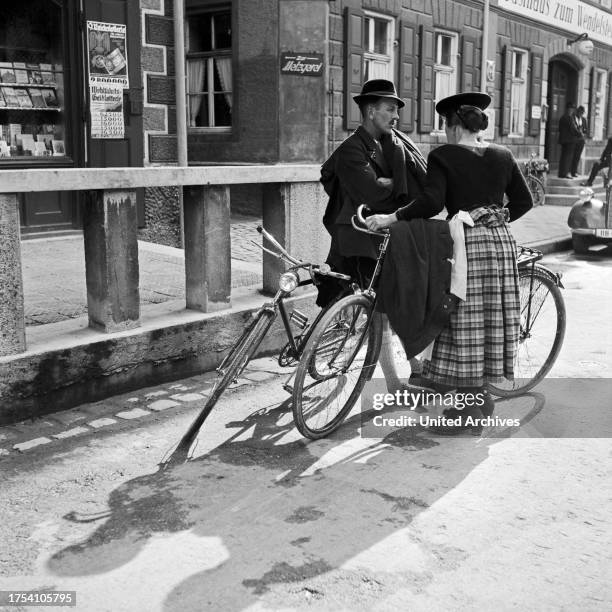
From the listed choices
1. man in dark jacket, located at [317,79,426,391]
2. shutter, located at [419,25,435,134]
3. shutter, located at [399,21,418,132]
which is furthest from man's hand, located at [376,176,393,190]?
shutter, located at [419,25,435,134]

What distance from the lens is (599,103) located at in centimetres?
2322

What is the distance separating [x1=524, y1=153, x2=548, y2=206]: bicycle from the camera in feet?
56.5

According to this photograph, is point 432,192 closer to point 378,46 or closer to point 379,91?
point 379,91

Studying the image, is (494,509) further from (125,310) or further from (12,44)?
(12,44)

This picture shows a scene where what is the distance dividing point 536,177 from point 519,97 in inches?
88.8

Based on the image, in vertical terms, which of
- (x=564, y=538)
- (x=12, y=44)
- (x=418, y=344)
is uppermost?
(x=12, y=44)

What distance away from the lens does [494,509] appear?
11.4 ft

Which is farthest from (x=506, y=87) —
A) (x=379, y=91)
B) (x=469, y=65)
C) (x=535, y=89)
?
(x=379, y=91)

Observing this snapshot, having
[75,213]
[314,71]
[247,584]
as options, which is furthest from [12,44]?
[247,584]

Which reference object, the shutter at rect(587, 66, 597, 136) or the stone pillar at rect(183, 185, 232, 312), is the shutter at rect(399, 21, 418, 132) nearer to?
the shutter at rect(587, 66, 597, 136)

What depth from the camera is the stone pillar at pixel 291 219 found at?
592 cm

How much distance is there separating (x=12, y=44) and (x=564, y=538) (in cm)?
746

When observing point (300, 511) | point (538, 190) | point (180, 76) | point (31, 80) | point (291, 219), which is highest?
point (180, 76)

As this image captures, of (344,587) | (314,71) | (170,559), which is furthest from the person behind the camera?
(314,71)
